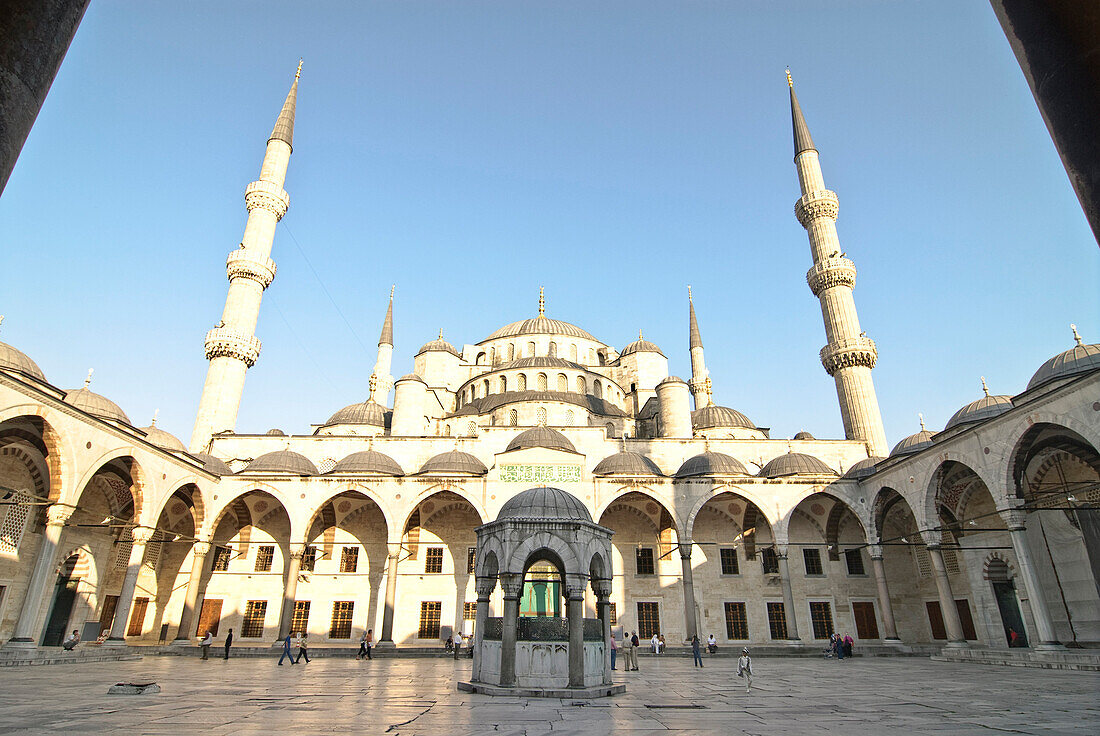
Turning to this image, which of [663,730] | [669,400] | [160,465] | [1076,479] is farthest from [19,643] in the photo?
[1076,479]

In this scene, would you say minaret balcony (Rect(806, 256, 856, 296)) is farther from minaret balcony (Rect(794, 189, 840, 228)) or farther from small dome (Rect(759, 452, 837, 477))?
small dome (Rect(759, 452, 837, 477))

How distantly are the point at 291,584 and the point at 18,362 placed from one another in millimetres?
10006

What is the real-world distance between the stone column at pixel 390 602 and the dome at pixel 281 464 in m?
4.33

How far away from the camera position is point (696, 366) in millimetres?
34781

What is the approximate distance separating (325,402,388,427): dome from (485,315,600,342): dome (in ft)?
30.2

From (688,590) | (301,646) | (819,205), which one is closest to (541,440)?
(688,590)

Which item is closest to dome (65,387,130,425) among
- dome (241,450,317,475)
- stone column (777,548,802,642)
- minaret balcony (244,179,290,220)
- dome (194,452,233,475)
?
dome (194,452,233,475)

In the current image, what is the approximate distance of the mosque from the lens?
15641mm

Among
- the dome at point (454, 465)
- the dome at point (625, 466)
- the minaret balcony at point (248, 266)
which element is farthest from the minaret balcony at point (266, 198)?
the dome at point (625, 466)

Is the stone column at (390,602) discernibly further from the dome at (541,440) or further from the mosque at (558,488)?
the dome at (541,440)

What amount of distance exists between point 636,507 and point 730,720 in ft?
52.6

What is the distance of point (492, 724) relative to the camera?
633 cm

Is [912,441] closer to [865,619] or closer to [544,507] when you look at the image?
[865,619]

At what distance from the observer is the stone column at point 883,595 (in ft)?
63.8
